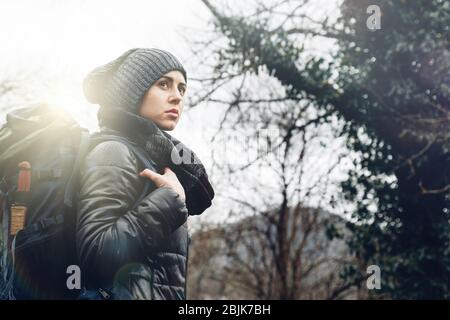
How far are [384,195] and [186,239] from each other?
7.50m

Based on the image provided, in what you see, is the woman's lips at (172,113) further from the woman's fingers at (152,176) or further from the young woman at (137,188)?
the woman's fingers at (152,176)

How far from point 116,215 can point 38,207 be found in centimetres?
26

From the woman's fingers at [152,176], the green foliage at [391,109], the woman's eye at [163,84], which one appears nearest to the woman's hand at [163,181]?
the woman's fingers at [152,176]

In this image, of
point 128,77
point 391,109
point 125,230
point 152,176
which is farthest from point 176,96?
point 391,109

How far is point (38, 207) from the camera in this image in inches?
73.3

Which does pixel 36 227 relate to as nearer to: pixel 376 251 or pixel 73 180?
pixel 73 180

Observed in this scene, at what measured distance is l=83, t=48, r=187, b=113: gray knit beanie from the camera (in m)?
2.09

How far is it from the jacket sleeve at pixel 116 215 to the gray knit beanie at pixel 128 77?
0.83 ft

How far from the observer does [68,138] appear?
1990mm

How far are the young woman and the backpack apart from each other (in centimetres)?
7

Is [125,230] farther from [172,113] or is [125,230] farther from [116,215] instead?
[172,113]

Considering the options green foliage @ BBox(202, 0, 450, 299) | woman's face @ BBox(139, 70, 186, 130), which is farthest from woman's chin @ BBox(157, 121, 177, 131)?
green foliage @ BBox(202, 0, 450, 299)

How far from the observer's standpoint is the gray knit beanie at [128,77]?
2.09 metres
